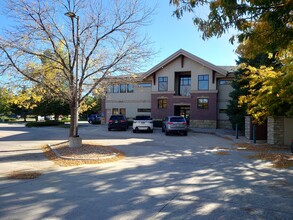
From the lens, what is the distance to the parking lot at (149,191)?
193 inches

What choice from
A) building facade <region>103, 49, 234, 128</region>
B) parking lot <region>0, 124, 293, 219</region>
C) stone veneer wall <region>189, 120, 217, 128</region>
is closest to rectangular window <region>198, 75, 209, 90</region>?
building facade <region>103, 49, 234, 128</region>

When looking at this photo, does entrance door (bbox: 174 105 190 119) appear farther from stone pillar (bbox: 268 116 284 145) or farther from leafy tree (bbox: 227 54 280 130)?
stone pillar (bbox: 268 116 284 145)

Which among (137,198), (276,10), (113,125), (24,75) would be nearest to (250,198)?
(137,198)

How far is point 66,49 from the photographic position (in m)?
13.1

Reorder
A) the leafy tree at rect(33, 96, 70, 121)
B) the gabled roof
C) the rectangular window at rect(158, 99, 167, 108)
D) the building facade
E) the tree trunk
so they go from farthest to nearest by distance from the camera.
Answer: the leafy tree at rect(33, 96, 70, 121) < the rectangular window at rect(158, 99, 167, 108) < the building facade < the gabled roof < the tree trunk

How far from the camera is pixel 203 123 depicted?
105 feet

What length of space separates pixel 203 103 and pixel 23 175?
26.7m

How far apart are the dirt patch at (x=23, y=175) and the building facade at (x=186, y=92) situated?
892 inches

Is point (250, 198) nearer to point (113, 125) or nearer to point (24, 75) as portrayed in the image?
point (24, 75)

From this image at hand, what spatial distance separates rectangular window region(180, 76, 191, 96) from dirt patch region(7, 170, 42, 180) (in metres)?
26.8

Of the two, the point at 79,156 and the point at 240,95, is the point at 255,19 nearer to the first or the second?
the point at 79,156

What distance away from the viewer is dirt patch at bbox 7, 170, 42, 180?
751 cm

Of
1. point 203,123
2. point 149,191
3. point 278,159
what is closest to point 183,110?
point 203,123

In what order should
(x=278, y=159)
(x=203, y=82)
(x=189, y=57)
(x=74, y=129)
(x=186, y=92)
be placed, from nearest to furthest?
(x=278, y=159)
(x=74, y=129)
(x=189, y=57)
(x=203, y=82)
(x=186, y=92)
